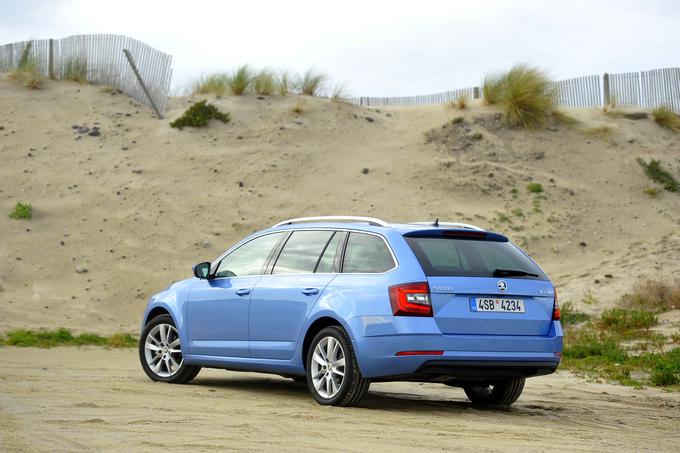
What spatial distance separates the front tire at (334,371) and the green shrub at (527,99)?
2207 centimetres

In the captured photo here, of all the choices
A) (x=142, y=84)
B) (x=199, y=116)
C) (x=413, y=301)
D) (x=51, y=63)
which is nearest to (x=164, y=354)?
(x=413, y=301)

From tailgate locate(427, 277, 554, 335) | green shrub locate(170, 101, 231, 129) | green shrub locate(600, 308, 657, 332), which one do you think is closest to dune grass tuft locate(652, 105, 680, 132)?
green shrub locate(170, 101, 231, 129)

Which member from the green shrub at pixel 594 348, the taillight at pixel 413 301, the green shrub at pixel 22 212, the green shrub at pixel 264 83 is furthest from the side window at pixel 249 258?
the green shrub at pixel 264 83

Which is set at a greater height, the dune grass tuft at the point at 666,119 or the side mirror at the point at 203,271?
the dune grass tuft at the point at 666,119

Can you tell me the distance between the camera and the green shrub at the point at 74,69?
3259cm

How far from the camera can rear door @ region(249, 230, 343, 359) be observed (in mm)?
9961

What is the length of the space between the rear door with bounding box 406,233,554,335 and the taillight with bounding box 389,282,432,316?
52 mm

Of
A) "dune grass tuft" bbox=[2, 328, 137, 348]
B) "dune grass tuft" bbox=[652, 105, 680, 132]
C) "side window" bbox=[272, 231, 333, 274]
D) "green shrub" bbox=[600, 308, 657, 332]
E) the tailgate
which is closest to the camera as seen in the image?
the tailgate

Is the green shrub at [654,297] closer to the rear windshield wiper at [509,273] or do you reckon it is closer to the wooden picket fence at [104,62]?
the rear windshield wiper at [509,273]

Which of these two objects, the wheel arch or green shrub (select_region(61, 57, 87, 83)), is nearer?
the wheel arch

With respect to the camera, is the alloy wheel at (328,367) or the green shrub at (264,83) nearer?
the alloy wheel at (328,367)

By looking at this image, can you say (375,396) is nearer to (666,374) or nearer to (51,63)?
(666,374)

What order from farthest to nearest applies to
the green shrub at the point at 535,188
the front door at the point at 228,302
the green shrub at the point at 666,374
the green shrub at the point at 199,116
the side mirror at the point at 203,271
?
the green shrub at the point at 199,116, the green shrub at the point at 535,188, the green shrub at the point at 666,374, the side mirror at the point at 203,271, the front door at the point at 228,302

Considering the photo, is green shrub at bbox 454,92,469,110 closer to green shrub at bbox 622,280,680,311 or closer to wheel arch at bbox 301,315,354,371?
green shrub at bbox 622,280,680,311
